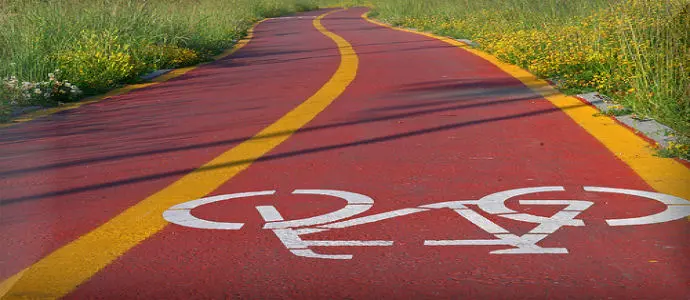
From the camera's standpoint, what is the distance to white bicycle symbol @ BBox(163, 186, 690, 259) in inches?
227

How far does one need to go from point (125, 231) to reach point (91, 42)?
10399 mm

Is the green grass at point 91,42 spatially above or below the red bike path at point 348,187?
below

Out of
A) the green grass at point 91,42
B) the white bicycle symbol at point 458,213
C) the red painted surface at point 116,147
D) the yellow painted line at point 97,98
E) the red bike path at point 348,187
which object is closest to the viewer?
the red bike path at point 348,187

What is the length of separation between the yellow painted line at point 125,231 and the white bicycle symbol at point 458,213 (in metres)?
0.19

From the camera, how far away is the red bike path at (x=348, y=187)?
5.07 meters

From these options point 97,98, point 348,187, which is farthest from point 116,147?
point 97,98

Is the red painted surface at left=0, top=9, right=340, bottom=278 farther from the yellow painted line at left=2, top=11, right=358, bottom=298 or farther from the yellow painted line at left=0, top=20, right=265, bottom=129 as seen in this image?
the yellow painted line at left=0, top=20, right=265, bottom=129

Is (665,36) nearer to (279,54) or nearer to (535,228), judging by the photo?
(535,228)

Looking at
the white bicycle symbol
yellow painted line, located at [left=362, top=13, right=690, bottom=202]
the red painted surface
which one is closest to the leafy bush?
the red painted surface

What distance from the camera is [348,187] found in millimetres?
7430

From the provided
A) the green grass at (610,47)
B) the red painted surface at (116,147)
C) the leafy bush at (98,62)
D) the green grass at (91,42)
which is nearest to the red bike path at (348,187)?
the red painted surface at (116,147)

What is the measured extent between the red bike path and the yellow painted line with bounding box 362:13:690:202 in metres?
0.12

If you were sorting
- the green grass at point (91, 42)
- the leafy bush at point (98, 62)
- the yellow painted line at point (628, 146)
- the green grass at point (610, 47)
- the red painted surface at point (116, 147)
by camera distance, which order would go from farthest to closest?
the leafy bush at point (98, 62), the green grass at point (91, 42), the green grass at point (610, 47), the yellow painted line at point (628, 146), the red painted surface at point (116, 147)

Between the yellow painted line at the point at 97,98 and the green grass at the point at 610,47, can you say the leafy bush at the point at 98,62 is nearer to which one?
the yellow painted line at the point at 97,98
